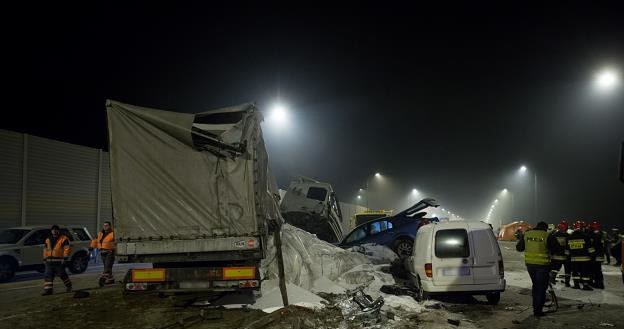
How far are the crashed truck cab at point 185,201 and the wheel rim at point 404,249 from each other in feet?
29.2

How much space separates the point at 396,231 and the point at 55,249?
10306 millimetres

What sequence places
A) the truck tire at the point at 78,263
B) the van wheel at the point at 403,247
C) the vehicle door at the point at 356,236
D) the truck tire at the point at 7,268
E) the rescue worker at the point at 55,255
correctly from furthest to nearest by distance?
the truck tire at the point at 78,263 < the vehicle door at the point at 356,236 < the van wheel at the point at 403,247 < the truck tire at the point at 7,268 < the rescue worker at the point at 55,255

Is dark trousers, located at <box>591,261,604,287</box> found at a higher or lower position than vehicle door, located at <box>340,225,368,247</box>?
lower

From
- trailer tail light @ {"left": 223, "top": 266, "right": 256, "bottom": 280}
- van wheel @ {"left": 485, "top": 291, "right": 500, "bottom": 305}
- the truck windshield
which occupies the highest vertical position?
the truck windshield

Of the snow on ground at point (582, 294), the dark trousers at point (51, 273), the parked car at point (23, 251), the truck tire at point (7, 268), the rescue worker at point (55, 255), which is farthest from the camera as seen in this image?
the parked car at point (23, 251)

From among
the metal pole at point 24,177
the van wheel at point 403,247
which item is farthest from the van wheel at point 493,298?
the metal pole at point 24,177

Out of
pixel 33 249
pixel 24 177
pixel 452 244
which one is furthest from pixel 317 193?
pixel 24 177

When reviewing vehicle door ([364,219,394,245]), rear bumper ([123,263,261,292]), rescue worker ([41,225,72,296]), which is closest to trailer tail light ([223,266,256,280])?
rear bumper ([123,263,261,292])

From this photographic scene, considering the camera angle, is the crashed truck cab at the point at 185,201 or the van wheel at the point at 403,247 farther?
the van wheel at the point at 403,247

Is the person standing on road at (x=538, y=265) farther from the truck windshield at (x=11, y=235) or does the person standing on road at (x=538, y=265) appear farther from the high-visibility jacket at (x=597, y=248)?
the truck windshield at (x=11, y=235)

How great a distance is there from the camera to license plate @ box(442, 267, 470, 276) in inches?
362

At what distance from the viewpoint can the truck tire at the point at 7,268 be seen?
A: 48.8ft

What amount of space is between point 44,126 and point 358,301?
1225 inches

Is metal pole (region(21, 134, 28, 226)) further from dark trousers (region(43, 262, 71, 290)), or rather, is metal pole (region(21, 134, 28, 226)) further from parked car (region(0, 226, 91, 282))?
dark trousers (region(43, 262, 71, 290))
